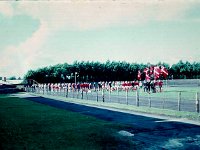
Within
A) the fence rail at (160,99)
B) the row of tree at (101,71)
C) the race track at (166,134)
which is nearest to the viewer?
the race track at (166,134)

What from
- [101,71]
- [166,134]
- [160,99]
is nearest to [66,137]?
[166,134]

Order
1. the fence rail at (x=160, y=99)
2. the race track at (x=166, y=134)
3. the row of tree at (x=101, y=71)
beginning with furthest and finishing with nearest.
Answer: the row of tree at (x=101, y=71), the fence rail at (x=160, y=99), the race track at (x=166, y=134)

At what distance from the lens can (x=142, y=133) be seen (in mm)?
11695

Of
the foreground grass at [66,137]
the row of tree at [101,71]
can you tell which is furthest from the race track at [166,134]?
the row of tree at [101,71]

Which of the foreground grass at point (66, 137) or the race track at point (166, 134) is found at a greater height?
the race track at point (166, 134)

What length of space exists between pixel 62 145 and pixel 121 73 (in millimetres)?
118256

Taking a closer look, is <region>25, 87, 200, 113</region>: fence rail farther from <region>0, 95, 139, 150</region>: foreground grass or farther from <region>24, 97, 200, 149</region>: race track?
<region>0, 95, 139, 150</region>: foreground grass

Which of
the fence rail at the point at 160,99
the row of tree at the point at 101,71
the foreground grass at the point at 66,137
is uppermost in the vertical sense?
the row of tree at the point at 101,71

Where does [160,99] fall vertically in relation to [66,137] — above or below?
above

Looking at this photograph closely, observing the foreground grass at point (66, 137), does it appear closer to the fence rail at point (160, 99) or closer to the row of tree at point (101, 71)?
the fence rail at point (160, 99)

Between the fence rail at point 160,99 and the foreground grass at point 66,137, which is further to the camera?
the fence rail at point 160,99

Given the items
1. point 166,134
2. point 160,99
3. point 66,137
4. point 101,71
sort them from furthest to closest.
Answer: point 101,71
point 160,99
point 166,134
point 66,137

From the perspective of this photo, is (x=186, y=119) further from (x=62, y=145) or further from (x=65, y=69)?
(x=65, y=69)

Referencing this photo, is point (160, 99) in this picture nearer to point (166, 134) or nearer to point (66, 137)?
point (166, 134)
